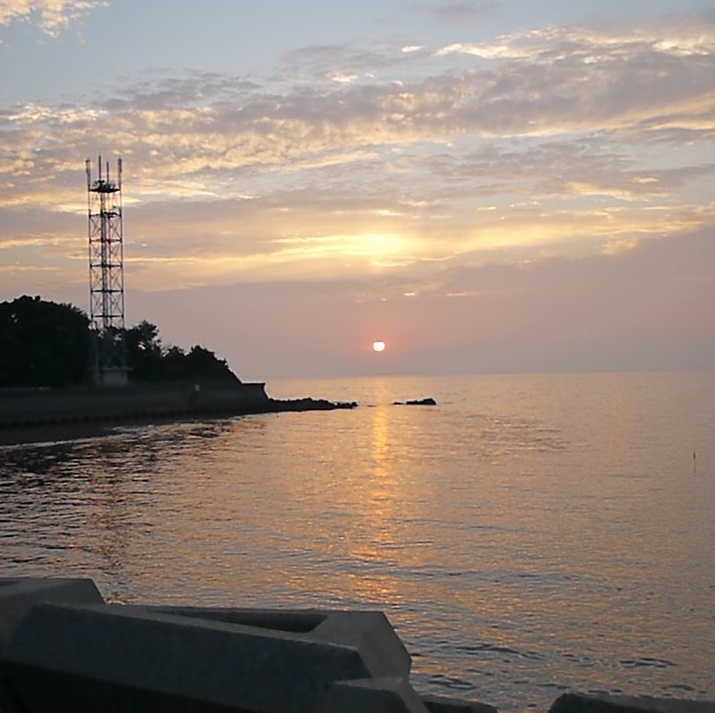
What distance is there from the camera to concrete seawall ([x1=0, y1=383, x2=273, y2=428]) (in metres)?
60.3

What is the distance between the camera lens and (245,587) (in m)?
14.6

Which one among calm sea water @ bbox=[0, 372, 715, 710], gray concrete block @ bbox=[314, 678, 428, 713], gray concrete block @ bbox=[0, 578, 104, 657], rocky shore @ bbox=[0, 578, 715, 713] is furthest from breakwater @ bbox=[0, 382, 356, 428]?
gray concrete block @ bbox=[314, 678, 428, 713]

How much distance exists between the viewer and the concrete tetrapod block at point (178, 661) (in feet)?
16.5

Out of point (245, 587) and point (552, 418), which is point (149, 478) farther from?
point (552, 418)

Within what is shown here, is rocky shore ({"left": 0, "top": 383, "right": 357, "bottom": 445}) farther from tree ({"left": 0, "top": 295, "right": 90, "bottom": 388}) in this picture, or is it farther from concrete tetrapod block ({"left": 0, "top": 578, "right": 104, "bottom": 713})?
A: concrete tetrapod block ({"left": 0, "top": 578, "right": 104, "bottom": 713})

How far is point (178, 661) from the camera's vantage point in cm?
529

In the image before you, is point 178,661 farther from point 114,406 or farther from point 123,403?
point 123,403

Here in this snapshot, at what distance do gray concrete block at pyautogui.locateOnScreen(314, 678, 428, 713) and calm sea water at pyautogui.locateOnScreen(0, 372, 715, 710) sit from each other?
5206 mm

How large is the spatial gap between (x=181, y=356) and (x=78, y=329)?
70.4 ft

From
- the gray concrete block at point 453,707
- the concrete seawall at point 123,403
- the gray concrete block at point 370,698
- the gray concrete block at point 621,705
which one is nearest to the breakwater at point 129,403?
the concrete seawall at point 123,403

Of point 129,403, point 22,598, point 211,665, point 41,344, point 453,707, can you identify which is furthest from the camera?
point 41,344

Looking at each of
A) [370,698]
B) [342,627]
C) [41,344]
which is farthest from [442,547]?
[41,344]

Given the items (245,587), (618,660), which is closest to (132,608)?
(618,660)

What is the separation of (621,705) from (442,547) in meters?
14.1
